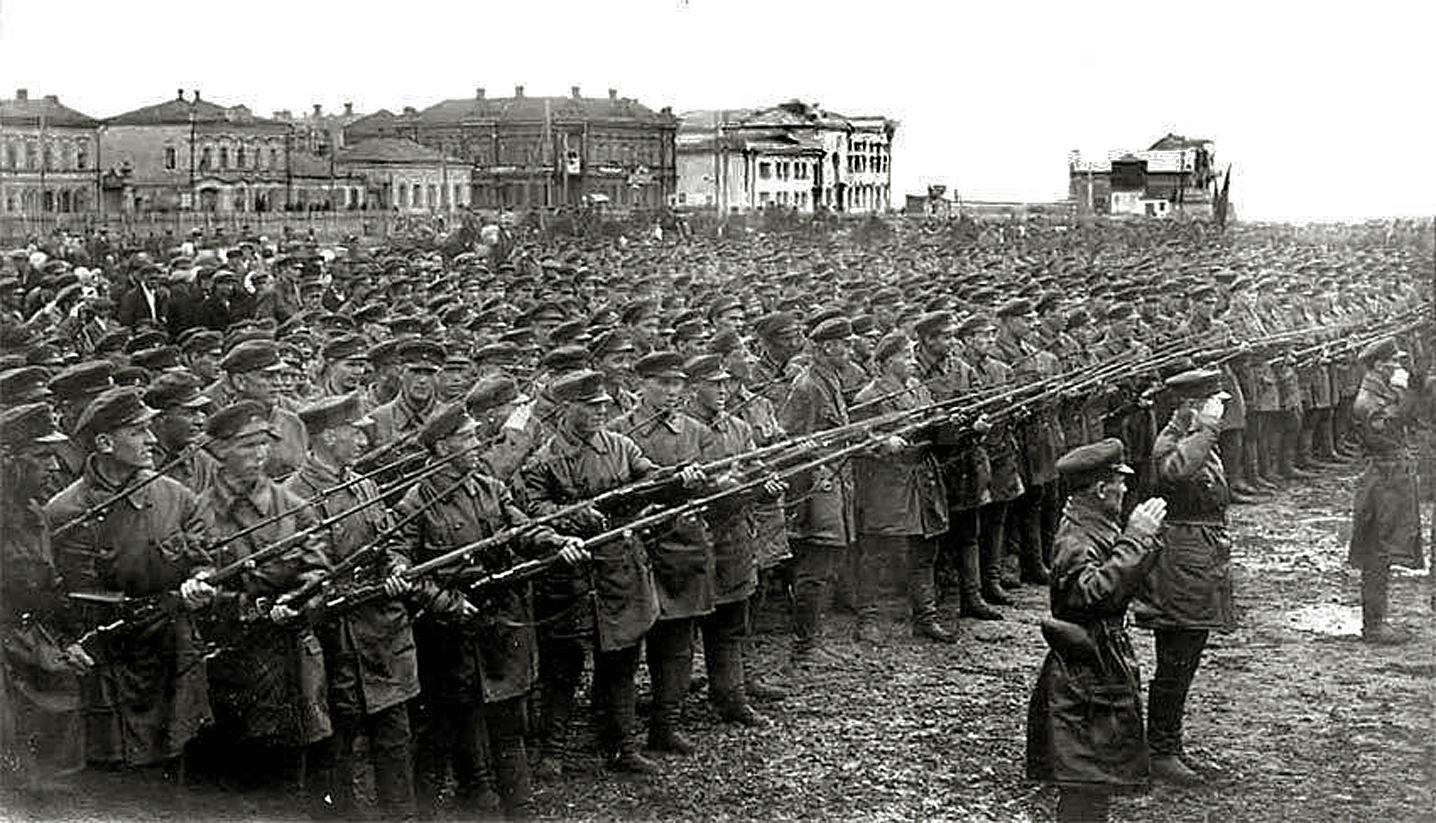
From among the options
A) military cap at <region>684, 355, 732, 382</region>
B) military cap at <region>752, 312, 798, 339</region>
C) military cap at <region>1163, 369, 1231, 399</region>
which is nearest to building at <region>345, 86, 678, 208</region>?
military cap at <region>752, 312, 798, 339</region>

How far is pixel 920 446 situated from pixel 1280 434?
7973 millimetres

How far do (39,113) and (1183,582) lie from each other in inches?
301

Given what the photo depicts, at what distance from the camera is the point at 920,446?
1031 centimetres

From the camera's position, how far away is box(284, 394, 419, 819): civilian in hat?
6293mm

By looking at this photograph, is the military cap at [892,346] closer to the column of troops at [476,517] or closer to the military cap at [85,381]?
the column of troops at [476,517]

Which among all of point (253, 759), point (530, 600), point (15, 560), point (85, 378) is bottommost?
point (253, 759)

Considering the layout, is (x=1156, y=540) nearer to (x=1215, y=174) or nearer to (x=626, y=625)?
(x=626, y=625)

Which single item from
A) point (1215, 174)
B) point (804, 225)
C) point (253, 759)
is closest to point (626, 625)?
point (253, 759)

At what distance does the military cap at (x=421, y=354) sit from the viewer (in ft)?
31.3

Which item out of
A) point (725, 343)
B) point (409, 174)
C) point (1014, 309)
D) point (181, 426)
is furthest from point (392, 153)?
point (181, 426)

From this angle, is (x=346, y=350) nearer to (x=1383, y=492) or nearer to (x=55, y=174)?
(x=1383, y=492)

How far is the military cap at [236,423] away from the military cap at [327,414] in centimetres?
70

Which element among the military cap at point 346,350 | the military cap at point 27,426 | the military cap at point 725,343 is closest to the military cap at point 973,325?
the military cap at point 725,343

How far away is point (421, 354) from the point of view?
9.60 meters
